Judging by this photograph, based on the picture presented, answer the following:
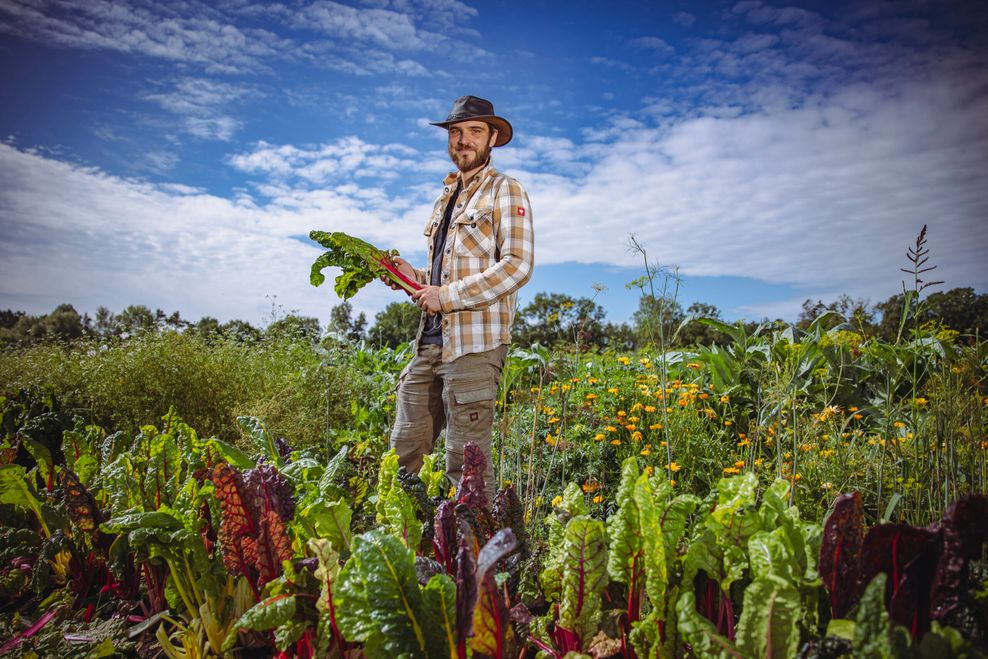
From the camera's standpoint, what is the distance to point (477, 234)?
9.24 ft

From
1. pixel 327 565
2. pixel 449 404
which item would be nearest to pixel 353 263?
pixel 449 404

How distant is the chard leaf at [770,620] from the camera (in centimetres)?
101

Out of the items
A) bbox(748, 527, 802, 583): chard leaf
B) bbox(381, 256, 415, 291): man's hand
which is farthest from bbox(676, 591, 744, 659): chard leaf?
bbox(381, 256, 415, 291): man's hand

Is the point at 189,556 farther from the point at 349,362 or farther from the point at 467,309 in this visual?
the point at 349,362

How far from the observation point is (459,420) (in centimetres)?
276

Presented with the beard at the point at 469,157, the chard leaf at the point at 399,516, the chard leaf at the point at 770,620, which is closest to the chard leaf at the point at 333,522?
the chard leaf at the point at 399,516

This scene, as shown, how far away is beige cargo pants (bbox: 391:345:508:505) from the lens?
275 cm

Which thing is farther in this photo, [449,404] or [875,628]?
[449,404]

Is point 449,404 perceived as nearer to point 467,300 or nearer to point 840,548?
point 467,300

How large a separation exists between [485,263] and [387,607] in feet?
6.27

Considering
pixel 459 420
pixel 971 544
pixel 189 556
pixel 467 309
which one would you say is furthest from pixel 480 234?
pixel 971 544

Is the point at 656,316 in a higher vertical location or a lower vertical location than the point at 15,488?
higher

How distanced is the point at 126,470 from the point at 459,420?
1.34 m

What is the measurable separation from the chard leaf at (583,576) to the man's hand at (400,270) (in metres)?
2.08
